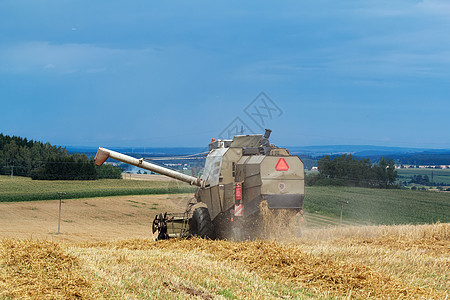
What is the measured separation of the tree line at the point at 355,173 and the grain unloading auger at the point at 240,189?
156 feet

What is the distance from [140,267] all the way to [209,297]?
1.78 metres

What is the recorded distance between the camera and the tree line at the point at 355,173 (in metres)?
61.3

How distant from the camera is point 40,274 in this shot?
7.09m

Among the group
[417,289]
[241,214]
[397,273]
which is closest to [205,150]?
[241,214]

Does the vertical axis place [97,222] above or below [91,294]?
below

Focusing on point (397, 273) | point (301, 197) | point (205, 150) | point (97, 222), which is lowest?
point (97, 222)

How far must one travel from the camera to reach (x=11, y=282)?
6629mm

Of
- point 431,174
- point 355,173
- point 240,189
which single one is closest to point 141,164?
point 240,189

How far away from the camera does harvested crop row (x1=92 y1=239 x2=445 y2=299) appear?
7439mm

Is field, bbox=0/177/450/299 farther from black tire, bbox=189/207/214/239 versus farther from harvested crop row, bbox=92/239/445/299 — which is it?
Result: black tire, bbox=189/207/214/239

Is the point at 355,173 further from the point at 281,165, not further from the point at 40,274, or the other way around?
the point at 40,274

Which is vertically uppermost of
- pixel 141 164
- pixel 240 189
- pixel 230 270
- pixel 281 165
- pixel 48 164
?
pixel 281 165

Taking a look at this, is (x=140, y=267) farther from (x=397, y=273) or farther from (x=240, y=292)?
(x=397, y=273)

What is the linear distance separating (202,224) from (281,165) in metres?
2.70
